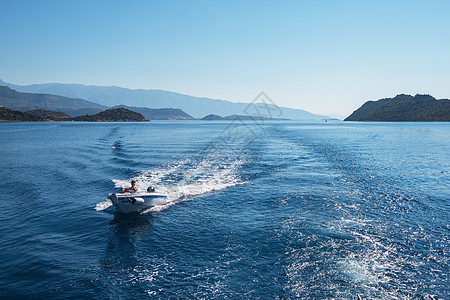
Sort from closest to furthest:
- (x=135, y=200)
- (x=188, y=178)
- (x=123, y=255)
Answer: (x=123, y=255) < (x=135, y=200) < (x=188, y=178)

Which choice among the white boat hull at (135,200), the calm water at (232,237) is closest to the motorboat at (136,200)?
the white boat hull at (135,200)

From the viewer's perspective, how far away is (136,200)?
1830 centimetres

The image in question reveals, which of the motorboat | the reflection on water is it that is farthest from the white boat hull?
the reflection on water

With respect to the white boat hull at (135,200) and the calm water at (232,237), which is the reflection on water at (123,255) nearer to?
the calm water at (232,237)

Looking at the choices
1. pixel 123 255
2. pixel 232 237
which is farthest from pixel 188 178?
pixel 123 255

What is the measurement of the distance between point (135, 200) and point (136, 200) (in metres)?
0.07

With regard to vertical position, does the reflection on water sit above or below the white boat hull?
below

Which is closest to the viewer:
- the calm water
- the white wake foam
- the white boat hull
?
the calm water

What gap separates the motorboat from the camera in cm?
1797

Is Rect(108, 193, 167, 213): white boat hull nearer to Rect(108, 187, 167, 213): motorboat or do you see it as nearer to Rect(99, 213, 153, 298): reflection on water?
Rect(108, 187, 167, 213): motorboat

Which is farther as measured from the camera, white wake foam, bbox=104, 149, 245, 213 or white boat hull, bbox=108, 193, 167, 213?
white wake foam, bbox=104, 149, 245, 213

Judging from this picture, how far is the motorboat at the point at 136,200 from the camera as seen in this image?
1797 centimetres

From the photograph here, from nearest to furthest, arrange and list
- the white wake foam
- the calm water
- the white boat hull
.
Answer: the calm water
the white boat hull
the white wake foam

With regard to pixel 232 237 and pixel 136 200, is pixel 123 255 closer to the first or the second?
pixel 136 200
